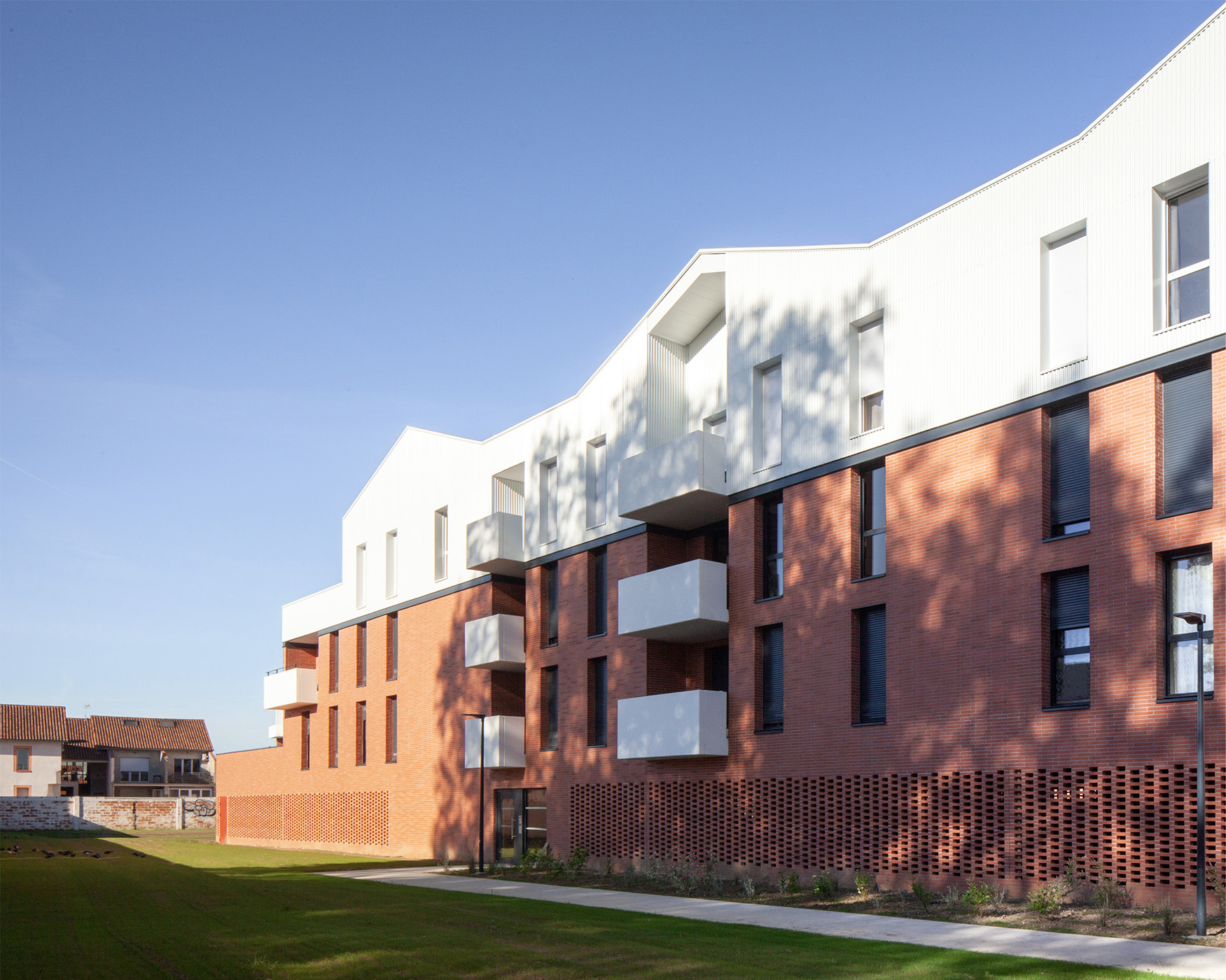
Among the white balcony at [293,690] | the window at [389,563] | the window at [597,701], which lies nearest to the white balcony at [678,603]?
the window at [597,701]

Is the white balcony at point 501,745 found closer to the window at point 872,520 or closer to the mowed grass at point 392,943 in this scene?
the mowed grass at point 392,943

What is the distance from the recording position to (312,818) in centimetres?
4403

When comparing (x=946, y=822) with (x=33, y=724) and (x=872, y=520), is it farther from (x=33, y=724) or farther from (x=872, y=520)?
(x=33, y=724)

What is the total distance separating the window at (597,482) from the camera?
29.7m

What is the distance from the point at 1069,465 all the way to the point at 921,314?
4024 millimetres

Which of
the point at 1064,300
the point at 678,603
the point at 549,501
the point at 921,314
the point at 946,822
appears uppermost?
the point at 921,314

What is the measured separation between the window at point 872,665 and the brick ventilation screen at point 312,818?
21.5 meters

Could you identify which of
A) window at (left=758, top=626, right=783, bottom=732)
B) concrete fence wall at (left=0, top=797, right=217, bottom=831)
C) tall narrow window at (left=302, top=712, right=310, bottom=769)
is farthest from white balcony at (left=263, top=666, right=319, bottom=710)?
window at (left=758, top=626, right=783, bottom=732)

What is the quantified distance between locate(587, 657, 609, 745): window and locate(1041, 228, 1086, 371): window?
559 inches

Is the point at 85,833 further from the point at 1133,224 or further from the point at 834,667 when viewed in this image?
the point at 1133,224

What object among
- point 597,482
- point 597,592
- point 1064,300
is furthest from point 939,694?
point 597,482

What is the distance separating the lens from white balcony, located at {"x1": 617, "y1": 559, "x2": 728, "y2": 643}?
24.5 meters

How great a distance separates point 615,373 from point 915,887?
14810mm

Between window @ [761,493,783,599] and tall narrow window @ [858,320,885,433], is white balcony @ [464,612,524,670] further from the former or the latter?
tall narrow window @ [858,320,885,433]
